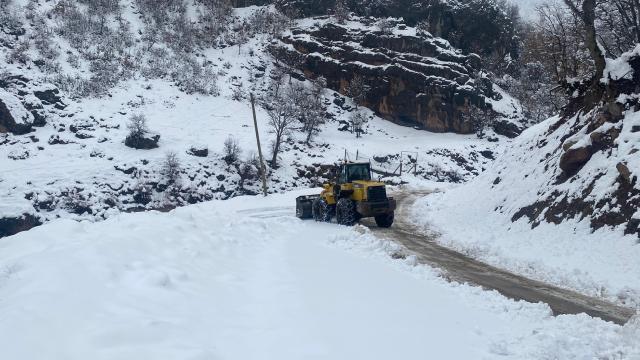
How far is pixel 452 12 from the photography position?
63969 millimetres

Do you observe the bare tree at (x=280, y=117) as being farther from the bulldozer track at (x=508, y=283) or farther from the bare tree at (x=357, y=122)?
the bulldozer track at (x=508, y=283)

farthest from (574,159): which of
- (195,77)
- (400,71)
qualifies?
(400,71)

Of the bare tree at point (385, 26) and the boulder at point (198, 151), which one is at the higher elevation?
the bare tree at point (385, 26)

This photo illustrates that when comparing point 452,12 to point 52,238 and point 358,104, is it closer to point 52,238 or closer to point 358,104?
point 358,104

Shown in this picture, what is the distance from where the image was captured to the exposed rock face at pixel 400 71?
57.2m

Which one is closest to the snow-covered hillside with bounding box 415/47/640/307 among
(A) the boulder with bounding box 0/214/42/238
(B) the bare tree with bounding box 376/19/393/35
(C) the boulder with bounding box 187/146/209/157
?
(C) the boulder with bounding box 187/146/209/157

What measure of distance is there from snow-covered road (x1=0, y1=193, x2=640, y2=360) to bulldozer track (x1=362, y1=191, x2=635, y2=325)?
80cm

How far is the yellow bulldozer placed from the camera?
16.9 meters

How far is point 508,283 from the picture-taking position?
9.48m

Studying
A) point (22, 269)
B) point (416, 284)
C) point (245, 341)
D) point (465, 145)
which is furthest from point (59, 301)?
point (465, 145)

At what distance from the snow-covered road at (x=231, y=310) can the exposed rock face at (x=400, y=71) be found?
50.6 m

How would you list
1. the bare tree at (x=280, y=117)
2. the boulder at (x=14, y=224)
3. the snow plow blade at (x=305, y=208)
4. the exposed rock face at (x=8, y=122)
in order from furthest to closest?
the bare tree at (x=280, y=117) < the exposed rock face at (x=8, y=122) < the boulder at (x=14, y=224) < the snow plow blade at (x=305, y=208)

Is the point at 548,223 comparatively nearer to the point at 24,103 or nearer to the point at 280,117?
the point at 280,117

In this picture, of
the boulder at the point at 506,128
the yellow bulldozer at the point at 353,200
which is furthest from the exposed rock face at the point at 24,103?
the boulder at the point at 506,128
